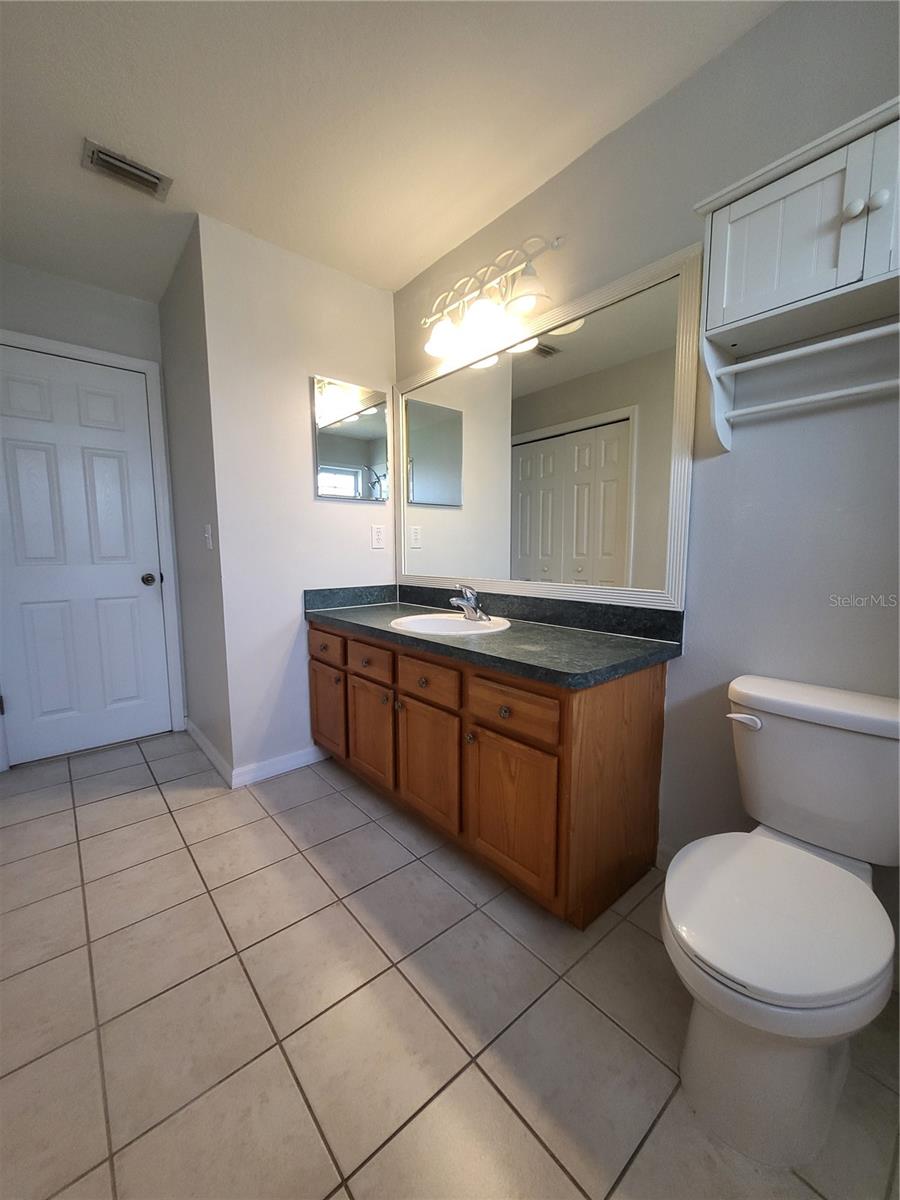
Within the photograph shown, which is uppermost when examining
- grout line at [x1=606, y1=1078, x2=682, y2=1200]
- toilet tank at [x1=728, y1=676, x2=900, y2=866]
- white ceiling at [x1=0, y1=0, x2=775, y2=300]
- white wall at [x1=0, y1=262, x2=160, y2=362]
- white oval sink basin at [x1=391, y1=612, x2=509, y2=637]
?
white ceiling at [x1=0, y1=0, x2=775, y2=300]

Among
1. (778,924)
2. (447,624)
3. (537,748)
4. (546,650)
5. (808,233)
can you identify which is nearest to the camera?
(778,924)

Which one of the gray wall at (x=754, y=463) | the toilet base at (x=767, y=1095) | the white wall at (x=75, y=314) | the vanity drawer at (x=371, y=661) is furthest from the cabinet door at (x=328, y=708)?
the white wall at (x=75, y=314)

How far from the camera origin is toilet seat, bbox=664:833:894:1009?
752 millimetres

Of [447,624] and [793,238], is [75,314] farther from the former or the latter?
[793,238]

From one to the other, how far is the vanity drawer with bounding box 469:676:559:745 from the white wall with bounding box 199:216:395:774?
119 cm

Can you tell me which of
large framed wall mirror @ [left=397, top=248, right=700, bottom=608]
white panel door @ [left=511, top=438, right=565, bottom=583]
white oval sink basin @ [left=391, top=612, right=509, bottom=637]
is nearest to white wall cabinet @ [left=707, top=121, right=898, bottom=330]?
large framed wall mirror @ [left=397, top=248, right=700, bottom=608]

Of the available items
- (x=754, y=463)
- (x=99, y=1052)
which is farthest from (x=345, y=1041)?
(x=754, y=463)

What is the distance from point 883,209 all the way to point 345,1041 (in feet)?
6.92

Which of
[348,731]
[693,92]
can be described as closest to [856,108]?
[693,92]

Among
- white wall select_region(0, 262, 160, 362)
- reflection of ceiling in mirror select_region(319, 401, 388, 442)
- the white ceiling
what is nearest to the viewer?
the white ceiling

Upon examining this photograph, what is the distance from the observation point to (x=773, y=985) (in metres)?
0.75

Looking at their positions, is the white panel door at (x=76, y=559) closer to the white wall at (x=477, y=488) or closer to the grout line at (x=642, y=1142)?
the white wall at (x=477, y=488)

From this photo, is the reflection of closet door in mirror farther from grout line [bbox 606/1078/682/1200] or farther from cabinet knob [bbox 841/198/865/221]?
grout line [bbox 606/1078/682/1200]

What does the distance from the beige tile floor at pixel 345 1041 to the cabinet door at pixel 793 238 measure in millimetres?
1708
